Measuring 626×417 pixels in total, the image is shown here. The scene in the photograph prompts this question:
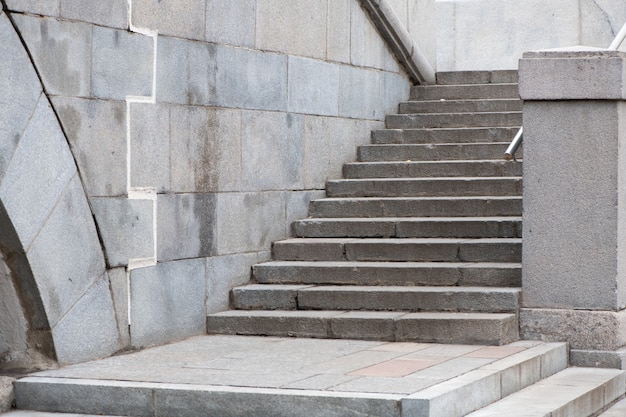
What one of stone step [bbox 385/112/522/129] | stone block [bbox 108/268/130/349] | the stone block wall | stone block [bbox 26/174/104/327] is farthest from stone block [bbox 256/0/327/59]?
stone block [bbox 26/174/104/327]

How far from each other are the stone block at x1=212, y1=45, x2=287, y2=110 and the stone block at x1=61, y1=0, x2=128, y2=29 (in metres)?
1.20

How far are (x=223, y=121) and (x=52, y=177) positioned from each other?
2.06 m

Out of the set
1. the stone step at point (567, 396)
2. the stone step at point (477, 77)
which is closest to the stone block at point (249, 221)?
the stone step at point (567, 396)

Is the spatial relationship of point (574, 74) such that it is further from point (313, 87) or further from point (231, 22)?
point (313, 87)

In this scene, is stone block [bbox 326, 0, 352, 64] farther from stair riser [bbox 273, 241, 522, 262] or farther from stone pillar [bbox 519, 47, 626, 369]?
stone pillar [bbox 519, 47, 626, 369]

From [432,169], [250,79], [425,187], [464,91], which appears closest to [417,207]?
[425,187]

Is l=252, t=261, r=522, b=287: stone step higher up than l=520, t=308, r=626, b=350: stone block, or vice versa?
l=252, t=261, r=522, b=287: stone step

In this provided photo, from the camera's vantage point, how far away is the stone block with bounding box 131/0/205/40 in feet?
26.0

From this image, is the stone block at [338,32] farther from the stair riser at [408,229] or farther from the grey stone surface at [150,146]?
the grey stone surface at [150,146]

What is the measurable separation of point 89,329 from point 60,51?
164 centimetres

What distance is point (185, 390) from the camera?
6.30 meters

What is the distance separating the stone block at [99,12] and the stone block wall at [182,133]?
0.01 metres

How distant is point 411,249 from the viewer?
905 cm

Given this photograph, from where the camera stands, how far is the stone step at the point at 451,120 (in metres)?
11.1
